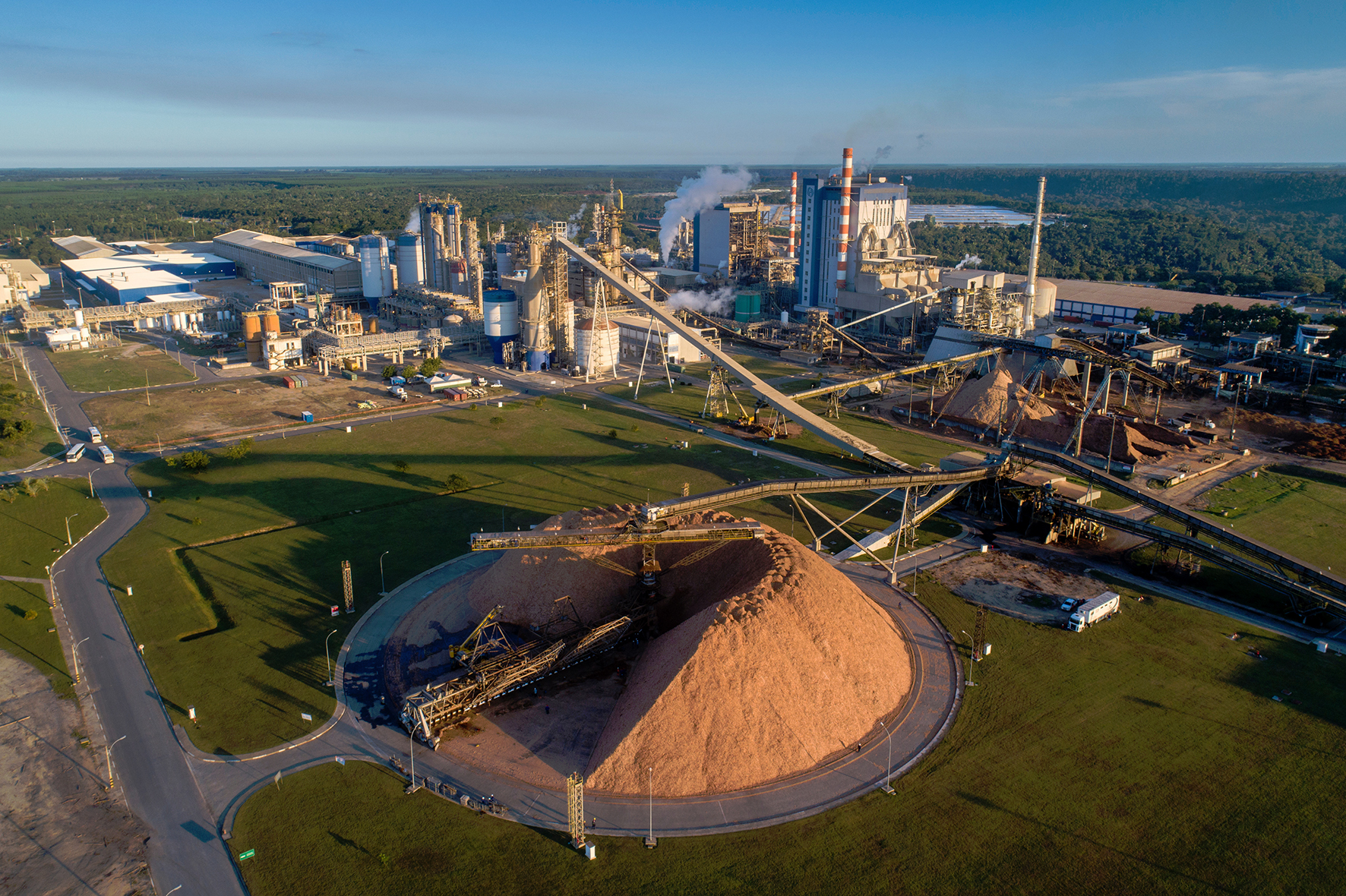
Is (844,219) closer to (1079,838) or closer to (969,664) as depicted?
(969,664)

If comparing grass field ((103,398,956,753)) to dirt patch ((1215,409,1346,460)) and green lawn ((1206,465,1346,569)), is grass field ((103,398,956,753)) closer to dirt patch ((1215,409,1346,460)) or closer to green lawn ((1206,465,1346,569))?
green lawn ((1206,465,1346,569))

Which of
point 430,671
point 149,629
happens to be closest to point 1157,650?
point 430,671

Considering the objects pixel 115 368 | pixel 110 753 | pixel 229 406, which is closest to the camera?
pixel 110 753

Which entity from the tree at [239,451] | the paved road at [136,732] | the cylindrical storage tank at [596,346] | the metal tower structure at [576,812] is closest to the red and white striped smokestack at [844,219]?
the cylindrical storage tank at [596,346]

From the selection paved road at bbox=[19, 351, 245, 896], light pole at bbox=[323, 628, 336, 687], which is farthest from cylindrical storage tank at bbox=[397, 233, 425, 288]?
light pole at bbox=[323, 628, 336, 687]

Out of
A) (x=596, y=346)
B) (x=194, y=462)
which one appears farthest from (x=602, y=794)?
(x=596, y=346)

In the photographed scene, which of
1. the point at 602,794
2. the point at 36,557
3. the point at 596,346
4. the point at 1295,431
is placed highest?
the point at 596,346
